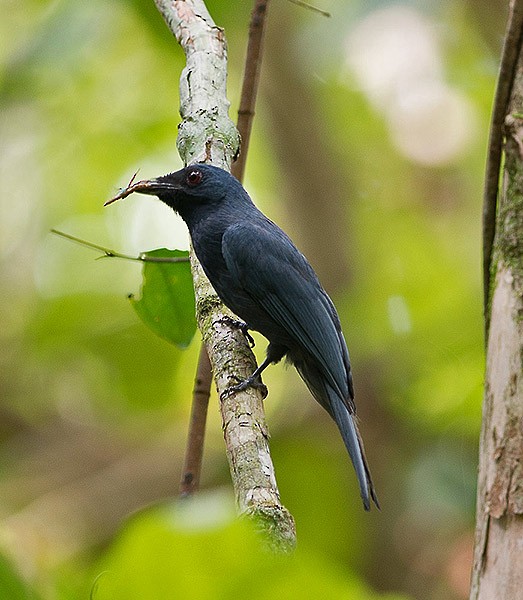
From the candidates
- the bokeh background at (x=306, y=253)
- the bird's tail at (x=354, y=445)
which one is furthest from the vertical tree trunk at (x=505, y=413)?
the bokeh background at (x=306, y=253)

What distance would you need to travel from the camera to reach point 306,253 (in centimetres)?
741

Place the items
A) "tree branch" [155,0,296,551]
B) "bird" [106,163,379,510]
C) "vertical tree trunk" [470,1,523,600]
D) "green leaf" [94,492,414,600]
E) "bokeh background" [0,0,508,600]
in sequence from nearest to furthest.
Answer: "green leaf" [94,492,414,600], "tree branch" [155,0,296,551], "vertical tree trunk" [470,1,523,600], "bird" [106,163,379,510], "bokeh background" [0,0,508,600]

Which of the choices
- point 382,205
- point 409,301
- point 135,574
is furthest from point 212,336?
point 382,205

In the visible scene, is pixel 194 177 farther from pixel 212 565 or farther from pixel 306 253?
pixel 306 253

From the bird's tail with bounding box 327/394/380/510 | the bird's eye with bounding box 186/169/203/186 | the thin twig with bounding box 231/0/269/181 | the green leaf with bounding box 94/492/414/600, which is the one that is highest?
the thin twig with bounding box 231/0/269/181

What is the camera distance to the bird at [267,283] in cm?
345

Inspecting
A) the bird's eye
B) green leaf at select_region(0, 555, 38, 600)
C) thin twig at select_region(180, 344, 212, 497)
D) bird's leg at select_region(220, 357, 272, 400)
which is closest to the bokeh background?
thin twig at select_region(180, 344, 212, 497)

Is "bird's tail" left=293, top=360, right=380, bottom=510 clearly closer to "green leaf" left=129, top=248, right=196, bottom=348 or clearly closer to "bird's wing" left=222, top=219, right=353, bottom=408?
"bird's wing" left=222, top=219, right=353, bottom=408

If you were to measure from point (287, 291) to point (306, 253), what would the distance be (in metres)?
3.88

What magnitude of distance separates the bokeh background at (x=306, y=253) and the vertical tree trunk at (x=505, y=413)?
2.06 meters

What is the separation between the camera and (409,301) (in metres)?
6.50

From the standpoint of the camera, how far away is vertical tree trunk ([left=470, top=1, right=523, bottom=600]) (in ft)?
9.09

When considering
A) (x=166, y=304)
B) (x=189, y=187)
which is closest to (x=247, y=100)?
(x=189, y=187)

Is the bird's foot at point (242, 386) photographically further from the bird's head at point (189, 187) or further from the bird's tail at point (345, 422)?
the bird's head at point (189, 187)
